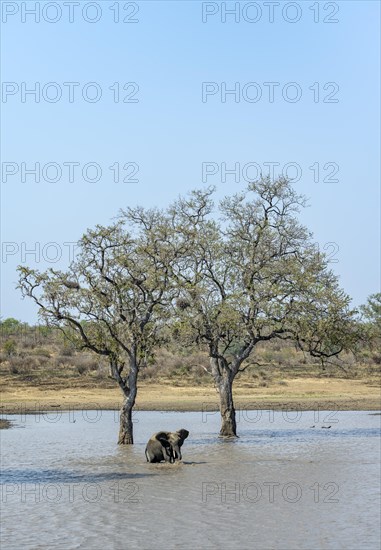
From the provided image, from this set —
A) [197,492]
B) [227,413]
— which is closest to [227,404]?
[227,413]

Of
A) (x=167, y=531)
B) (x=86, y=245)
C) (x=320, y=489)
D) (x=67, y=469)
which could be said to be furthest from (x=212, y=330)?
(x=167, y=531)

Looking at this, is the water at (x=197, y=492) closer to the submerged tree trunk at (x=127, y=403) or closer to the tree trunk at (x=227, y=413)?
the submerged tree trunk at (x=127, y=403)

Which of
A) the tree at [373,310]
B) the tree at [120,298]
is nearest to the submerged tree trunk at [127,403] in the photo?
the tree at [120,298]

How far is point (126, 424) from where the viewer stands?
101ft

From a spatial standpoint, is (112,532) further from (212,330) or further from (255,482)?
(212,330)

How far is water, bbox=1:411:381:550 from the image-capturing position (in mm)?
16375

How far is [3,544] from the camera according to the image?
1568 cm

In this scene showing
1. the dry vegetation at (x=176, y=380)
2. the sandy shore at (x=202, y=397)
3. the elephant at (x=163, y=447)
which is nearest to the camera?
the elephant at (x=163, y=447)

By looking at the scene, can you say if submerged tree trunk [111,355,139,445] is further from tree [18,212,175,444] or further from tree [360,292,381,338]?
tree [360,292,381,338]

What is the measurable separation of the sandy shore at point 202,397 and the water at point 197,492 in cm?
964

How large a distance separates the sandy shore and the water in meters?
9.64

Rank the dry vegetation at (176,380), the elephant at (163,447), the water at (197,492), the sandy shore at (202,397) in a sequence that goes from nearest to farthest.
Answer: the water at (197,492) < the elephant at (163,447) < the sandy shore at (202,397) < the dry vegetation at (176,380)

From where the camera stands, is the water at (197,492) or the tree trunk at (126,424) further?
the tree trunk at (126,424)

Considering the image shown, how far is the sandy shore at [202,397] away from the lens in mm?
45938
